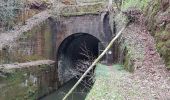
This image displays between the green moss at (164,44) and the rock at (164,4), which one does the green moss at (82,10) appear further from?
the green moss at (164,44)

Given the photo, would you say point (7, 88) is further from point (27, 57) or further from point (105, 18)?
point (105, 18)

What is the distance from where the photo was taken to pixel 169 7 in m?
10.9

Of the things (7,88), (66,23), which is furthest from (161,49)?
(66,23)

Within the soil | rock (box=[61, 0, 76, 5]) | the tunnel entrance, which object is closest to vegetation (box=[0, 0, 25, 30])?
the tunnel entrance

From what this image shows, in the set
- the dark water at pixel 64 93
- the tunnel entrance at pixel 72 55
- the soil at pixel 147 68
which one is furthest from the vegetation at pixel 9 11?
the soil at pixel 147 68

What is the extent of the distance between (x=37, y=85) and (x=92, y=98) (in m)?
8.70

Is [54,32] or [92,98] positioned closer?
[92,98]

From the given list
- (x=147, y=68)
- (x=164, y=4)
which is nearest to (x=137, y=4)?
(x=164, y=4)

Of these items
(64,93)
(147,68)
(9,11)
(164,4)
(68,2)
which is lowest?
(64,93)

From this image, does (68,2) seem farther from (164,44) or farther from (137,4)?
(164,44)

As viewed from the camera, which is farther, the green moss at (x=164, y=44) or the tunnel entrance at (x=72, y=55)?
the tunnel entrance at (x=72, y=55)

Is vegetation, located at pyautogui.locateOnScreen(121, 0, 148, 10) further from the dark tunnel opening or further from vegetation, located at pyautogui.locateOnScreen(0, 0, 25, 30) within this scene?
vegetation, located at pyautogui.locateOnScreen(0, 0, 25, 30)

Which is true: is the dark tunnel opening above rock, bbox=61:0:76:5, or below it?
below

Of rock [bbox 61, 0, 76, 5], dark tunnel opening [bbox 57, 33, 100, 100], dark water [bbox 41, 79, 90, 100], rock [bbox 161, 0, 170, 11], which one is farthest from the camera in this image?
rock [bbox 61, 0, 76, 5]
